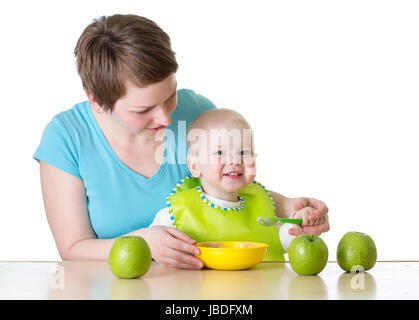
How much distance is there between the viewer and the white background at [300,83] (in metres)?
3.42

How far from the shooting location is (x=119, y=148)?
2096 millimetres

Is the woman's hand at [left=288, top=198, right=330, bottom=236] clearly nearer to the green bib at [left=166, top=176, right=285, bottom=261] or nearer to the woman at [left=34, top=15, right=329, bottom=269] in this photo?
the woman at [left=34, top=15, right=329, bottom=269]

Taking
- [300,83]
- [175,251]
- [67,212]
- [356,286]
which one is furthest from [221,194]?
[300,83]

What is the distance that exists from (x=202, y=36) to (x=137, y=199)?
75.6 inches

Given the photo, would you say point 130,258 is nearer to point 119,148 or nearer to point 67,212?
point 67,212

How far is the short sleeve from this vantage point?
6.56 ft

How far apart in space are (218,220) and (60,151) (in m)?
0.62

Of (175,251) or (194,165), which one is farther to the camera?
(194,165)

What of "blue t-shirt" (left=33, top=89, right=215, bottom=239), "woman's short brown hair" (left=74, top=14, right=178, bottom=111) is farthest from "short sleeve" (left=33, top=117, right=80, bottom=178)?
"woman's short brown hair" (left=74, top=14, right=178, bottom=111)

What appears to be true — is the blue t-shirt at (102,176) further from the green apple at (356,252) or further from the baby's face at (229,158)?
the green apple at (356,252)

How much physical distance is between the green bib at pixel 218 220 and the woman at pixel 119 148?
0.50ft

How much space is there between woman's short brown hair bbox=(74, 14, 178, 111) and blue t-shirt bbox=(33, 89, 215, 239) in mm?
266

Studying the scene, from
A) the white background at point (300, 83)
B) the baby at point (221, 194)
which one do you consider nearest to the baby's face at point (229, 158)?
the baby at point (221, 194)
